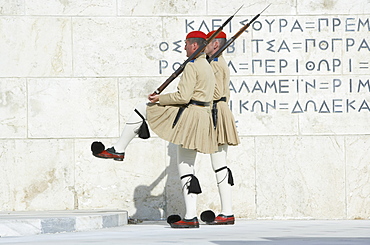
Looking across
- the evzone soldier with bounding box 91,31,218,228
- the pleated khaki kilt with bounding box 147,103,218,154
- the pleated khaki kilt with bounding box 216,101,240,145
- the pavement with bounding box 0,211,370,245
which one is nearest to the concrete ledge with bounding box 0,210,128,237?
the pavement with bounding box 0,211,370,245

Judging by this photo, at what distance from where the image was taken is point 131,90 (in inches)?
403

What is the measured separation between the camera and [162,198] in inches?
401

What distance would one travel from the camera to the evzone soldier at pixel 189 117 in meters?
8.50

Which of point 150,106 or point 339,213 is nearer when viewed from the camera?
point 150,106

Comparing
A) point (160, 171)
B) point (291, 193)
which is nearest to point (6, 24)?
point (160, 171)

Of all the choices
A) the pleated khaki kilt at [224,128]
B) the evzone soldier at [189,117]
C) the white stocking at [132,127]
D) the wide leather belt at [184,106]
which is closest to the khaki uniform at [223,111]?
the pleated khaki kilt at [224,128]

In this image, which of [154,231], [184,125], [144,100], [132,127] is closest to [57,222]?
[154,231]

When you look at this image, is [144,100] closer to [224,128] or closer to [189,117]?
A: [224,128]

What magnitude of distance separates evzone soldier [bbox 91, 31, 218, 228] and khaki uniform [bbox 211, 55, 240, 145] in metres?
0.35

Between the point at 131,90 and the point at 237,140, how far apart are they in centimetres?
164

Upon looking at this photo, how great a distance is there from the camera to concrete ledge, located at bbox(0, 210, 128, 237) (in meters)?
7.98

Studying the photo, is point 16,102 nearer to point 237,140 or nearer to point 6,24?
point 6,24

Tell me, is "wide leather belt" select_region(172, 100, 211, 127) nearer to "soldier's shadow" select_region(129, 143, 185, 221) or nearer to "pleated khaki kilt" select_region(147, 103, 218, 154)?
"pleated khaki kilt" select_region(147, 103, 218, 154)

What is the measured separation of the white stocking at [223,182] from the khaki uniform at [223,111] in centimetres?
16
